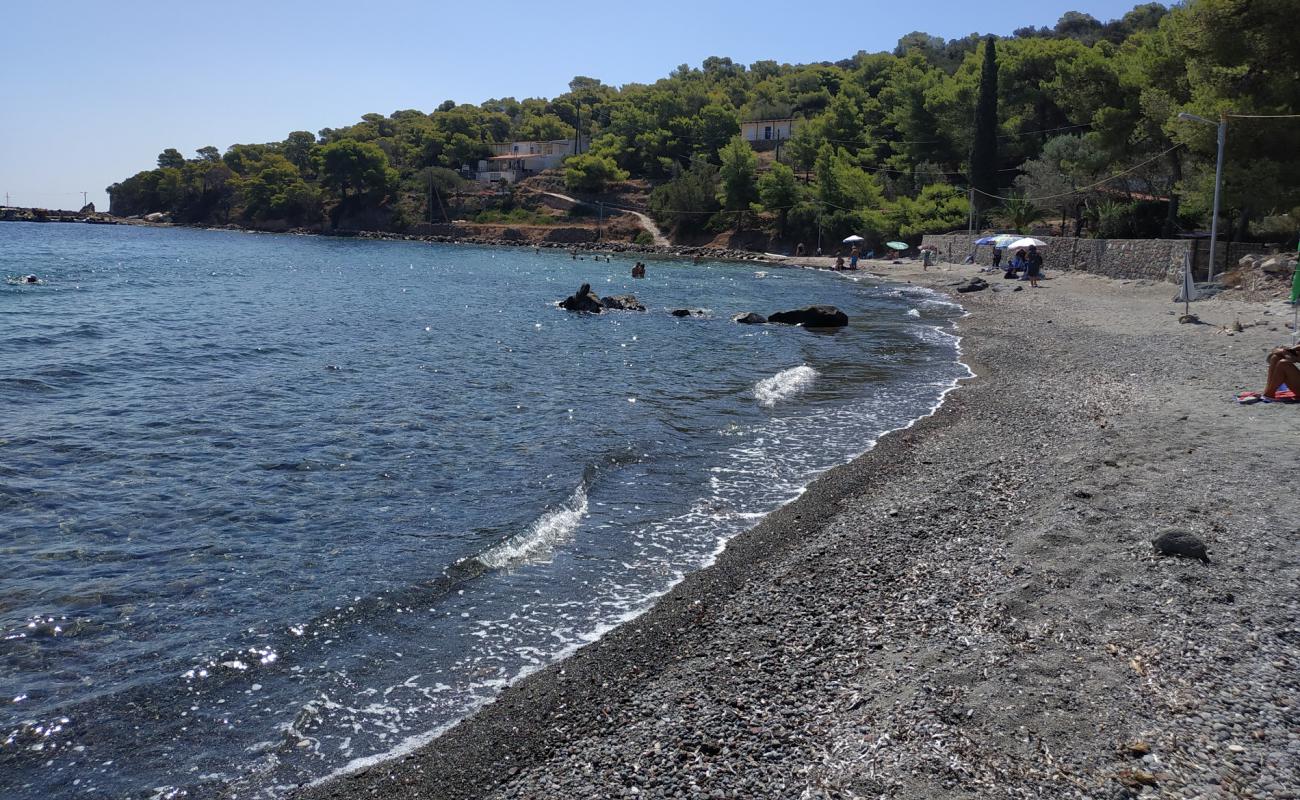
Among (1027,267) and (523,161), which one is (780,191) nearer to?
(1027,267)

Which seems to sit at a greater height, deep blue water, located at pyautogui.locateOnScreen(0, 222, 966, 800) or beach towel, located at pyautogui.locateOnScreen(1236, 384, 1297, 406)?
beach towel, located at pyautogui.locateOnScreen(1236, 384, 1297, 406)

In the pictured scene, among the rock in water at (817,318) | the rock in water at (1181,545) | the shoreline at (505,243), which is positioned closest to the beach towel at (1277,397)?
the rock in water at (1181,545)

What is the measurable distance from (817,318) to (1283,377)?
854 inches

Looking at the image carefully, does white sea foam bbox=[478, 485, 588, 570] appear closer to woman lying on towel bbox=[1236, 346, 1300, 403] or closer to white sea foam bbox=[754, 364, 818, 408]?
A: white sea foam bbox=[754, 364, 818, 408]

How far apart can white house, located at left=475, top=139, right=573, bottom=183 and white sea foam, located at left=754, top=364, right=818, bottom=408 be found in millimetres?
131415

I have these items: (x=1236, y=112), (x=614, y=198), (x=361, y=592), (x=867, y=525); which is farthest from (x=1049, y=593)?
(x=614, y=198)

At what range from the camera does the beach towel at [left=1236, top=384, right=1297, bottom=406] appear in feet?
47.8

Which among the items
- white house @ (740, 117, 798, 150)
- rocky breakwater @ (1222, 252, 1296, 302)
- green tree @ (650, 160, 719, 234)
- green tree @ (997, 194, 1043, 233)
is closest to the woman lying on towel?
rocky breakwater @ (1222, 252, 1296, 302)

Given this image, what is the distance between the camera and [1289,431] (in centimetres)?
1276

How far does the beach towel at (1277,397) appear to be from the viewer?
1457 cm

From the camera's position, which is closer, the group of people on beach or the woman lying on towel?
the woman lying on towel

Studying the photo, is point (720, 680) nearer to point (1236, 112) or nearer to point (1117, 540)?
point (1117, 540)

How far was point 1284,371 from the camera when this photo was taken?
14609 millimetres

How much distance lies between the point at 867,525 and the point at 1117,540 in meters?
2.94
